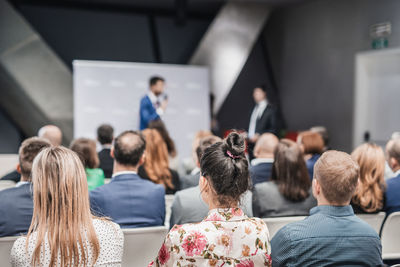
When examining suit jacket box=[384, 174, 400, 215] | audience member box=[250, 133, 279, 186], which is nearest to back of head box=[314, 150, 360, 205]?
suit jacket box=[384, 174, 400, 215]

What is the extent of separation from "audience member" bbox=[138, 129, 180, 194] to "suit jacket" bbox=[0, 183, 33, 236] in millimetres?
1267

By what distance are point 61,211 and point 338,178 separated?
3.51 feet

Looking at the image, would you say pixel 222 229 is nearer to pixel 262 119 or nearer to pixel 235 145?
pixel 235 145

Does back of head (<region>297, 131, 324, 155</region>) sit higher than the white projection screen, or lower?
lower

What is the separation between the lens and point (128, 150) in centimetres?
253

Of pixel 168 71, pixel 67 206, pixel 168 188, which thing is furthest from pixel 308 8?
pixel 67 206

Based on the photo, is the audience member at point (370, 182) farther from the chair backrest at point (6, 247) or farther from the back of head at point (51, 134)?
the back of head at point (51, 134)

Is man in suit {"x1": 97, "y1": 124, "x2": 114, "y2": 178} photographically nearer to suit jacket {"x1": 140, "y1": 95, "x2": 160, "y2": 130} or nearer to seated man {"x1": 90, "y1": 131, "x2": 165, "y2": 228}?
seated man {"x1": 90, "y1": 131, "x2": 165, "y2": 228}

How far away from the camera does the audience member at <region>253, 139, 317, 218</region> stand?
259cm

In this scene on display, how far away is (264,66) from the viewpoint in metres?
8.75

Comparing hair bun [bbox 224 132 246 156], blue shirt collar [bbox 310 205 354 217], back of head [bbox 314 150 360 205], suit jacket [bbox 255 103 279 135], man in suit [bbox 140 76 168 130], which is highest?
man in suit [bbox 140 76 168 130]

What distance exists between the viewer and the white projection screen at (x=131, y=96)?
671cm

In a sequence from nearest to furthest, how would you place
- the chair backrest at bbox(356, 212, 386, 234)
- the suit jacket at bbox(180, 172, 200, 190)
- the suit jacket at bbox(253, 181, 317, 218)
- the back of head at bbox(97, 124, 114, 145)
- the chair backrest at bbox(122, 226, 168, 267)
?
the chair backrest at bbox(122, 226, 168, 267)
the chair backrest at bbox(356, 212, 386, 234)
the suit jacket at bbox(253, 181, 317, 218)
the suit jacket at bbox(180, 172, 200, 190)
the back of head at bbox(97, 124, 114, 145)

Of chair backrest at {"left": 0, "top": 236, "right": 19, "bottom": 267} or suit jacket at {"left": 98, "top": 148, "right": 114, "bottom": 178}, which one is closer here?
chair backrest at {"left": 0, "top": 236, "right": 19, "bottom": 267}
